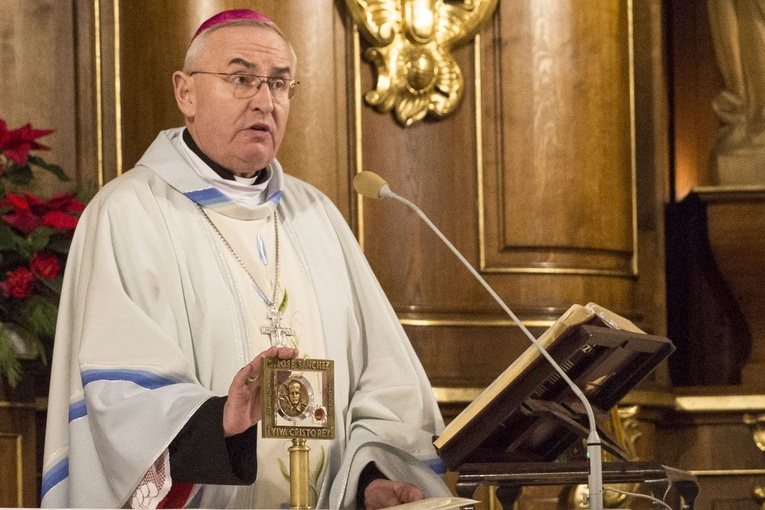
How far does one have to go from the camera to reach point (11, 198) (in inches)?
189

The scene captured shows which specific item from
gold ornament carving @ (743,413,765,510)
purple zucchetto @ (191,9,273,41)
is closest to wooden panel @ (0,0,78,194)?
purple zucchetto @ (191,9,273,41)

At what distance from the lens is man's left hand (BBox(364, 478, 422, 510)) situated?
3.72 m

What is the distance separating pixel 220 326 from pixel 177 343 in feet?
0.52

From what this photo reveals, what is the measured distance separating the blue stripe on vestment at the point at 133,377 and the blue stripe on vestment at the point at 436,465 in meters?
0.71

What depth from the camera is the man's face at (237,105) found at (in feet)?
13.5

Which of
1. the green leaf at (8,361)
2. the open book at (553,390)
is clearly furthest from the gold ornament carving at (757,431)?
the green leaf at (8,361)

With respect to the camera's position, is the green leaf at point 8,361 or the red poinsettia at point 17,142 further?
the red poinsettia at point 17,142

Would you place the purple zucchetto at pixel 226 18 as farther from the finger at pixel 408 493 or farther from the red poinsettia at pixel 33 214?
the finger at pixel 408 493

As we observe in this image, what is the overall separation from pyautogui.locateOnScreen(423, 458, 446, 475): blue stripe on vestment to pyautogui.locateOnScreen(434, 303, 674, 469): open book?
0.19m

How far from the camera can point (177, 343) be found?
3.81m

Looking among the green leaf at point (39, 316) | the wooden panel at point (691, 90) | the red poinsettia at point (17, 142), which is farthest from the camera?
the wooden panel at point (691, 90)

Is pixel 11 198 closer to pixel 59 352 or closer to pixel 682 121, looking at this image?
pixel 59 352

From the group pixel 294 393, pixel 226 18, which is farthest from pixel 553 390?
pixel 226 18

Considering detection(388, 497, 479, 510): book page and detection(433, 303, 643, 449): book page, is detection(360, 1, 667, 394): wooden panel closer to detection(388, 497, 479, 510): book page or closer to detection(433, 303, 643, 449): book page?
detection(433, 303, 643, 449): book page
